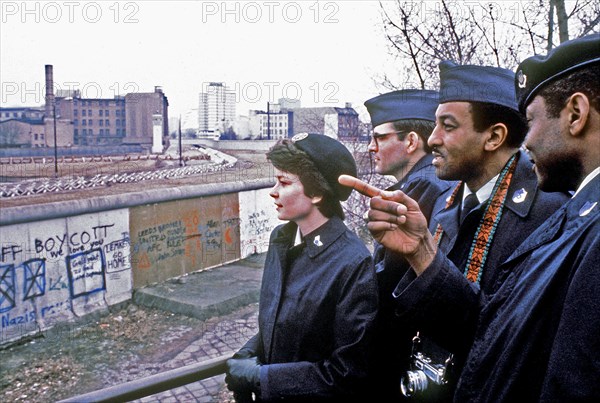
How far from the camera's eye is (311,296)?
2.02 meters

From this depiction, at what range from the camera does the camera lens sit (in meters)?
1.93

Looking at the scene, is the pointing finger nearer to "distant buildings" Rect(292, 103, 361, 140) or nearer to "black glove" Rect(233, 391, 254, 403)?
"black glove" Rect(233, 391, 254, 403)

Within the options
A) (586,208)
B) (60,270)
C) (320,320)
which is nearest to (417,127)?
(320,320)

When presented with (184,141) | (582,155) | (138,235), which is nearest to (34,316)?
(138,235)

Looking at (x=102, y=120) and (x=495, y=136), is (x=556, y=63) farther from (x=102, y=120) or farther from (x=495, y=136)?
(x=102, y=120)

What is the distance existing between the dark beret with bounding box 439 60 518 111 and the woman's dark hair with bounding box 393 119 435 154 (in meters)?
0.72

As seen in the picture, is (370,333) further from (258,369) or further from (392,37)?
(392,37)

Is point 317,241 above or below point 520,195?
below

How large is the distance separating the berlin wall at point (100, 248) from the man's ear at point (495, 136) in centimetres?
796

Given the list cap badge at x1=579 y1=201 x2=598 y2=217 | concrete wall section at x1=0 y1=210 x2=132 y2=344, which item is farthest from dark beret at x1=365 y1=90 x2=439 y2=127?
concrete wall section at x1=0 y1=210 x2=132 y2=344

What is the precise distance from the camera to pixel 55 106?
1069 inches

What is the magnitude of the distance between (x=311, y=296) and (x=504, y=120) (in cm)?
111

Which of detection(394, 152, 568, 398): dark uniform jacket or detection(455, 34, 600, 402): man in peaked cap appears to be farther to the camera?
detection(394, 152, 568, 398): dark uniform jacket

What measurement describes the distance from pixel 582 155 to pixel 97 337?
8.62 meters
